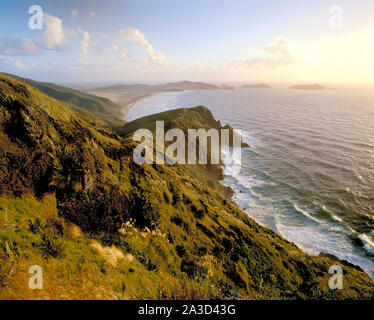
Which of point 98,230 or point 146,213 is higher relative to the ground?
point 98,230

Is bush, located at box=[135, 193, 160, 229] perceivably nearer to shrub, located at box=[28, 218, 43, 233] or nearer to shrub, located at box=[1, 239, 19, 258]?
shrub, located at box=[28, 218, 43, 233]

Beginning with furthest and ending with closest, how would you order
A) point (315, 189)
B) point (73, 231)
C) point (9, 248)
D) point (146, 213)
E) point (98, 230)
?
point (315, 189) < point (146, 213) < point (98, 230) < point (73, 231) < point (9, 248)


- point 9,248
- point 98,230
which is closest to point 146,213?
point 98,230

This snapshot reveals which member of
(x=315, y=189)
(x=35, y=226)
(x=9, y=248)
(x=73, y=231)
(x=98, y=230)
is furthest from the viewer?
(x=315, y=189)

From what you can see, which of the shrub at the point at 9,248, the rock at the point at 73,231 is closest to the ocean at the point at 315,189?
the rock at the point at 73,231

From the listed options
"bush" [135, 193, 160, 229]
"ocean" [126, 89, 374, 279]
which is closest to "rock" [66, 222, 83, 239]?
"bush" [135, 193, 160, 229]

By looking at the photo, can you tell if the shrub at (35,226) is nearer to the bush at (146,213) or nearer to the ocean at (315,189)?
the bush at (146,213)

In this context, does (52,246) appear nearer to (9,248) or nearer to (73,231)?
(9,248)

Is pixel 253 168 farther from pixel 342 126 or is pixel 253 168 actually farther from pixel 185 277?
pixel 342 126
